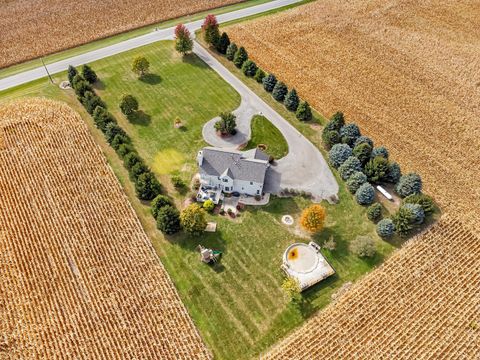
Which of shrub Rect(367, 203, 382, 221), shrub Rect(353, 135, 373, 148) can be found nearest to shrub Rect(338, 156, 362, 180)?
shrub Rect(353, 135, 373, 148)

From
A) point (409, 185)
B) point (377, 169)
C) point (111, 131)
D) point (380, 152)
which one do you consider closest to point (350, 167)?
point (377, 169)

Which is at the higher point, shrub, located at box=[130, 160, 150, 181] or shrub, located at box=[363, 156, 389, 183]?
shrub, located at box=[363, 156, 389, 183]

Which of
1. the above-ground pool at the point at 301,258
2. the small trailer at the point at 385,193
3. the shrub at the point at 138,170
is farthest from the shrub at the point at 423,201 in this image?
the shrub at the point at 138,170

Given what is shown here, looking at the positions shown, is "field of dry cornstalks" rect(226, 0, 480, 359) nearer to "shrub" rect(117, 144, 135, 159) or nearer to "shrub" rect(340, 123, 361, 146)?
"shrub" rect(340, 123, 361, 146)

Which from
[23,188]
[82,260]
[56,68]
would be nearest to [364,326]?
[82,260]

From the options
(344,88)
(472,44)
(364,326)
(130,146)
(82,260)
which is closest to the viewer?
Result: (364,326)

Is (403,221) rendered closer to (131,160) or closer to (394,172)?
(394,172)

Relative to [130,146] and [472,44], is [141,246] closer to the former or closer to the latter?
[130,146]
